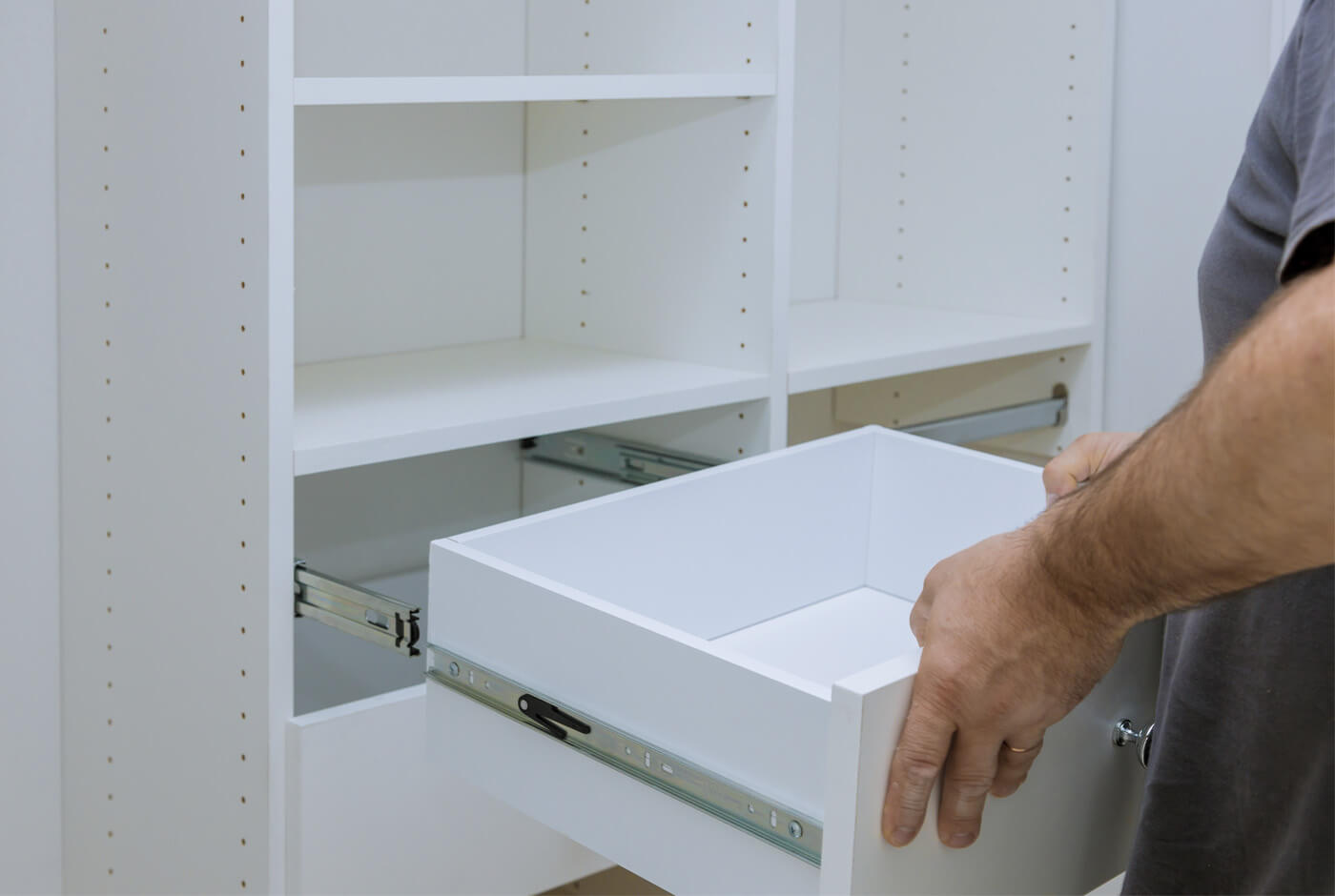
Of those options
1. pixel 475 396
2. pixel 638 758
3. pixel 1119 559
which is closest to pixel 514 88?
pixel 475 396

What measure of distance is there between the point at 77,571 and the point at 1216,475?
974 mm

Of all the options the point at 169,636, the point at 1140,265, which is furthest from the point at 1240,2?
the point at 169,636

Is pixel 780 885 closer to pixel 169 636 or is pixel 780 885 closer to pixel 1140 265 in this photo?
pixel 169 636

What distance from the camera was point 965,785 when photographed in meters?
0.64

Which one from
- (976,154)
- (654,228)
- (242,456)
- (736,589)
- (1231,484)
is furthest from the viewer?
(976,154)

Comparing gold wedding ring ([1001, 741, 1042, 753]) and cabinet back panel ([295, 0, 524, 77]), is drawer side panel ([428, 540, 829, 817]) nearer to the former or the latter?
gold wedding ring ([1001, 741, 1042, 753])

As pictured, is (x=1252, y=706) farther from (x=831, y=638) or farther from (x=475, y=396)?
(x=475, y=396)

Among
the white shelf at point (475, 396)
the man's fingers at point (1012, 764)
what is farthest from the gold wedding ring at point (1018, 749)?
the white shelf at point (475, 396)

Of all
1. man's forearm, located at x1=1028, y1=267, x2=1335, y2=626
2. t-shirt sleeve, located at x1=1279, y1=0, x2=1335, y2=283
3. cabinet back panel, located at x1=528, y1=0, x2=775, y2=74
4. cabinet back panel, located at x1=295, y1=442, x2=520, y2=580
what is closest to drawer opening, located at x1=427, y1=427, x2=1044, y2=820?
man's forearm, located at x1=1028, y1=267, x2=1335, y2=626

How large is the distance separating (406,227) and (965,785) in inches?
35.5

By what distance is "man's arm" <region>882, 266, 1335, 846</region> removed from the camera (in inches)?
18.4

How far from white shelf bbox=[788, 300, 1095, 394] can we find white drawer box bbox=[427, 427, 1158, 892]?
0.14 metres

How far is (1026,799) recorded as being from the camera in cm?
73

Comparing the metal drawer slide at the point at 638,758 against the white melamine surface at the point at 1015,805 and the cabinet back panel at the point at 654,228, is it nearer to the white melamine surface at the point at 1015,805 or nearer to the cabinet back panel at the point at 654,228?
the white melamine surface at the point at 1015,805
